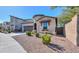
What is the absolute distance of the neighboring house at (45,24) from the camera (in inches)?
246

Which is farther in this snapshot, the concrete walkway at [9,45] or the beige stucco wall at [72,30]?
the beige stucco wall at [72,30]

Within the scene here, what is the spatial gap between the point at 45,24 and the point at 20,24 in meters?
1.10

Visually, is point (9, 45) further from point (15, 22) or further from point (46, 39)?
point (46, 39)

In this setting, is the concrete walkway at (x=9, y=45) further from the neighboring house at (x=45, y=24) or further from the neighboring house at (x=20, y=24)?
the neighboring house at (x=45, y=24)

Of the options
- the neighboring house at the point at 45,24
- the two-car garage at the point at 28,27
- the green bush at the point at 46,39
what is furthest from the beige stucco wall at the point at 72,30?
the two-car garage at the point at 28,27

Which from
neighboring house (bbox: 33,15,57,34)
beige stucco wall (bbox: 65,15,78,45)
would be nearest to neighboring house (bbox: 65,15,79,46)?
beige stucco wall (bbox: 65,15,78,45)

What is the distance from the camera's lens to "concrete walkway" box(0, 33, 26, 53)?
233 inches

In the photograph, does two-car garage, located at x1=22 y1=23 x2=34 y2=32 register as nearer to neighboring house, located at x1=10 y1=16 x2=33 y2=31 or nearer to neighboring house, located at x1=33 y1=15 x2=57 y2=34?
neighboring house, located at x1=10 y1=16 x2=33 y2=31

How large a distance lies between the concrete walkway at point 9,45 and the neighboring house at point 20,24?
1.60ft

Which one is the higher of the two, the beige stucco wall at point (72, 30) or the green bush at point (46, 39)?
the beige stucco wall at point (72, 30)

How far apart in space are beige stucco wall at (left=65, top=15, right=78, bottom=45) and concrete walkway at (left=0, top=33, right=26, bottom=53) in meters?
1.97
